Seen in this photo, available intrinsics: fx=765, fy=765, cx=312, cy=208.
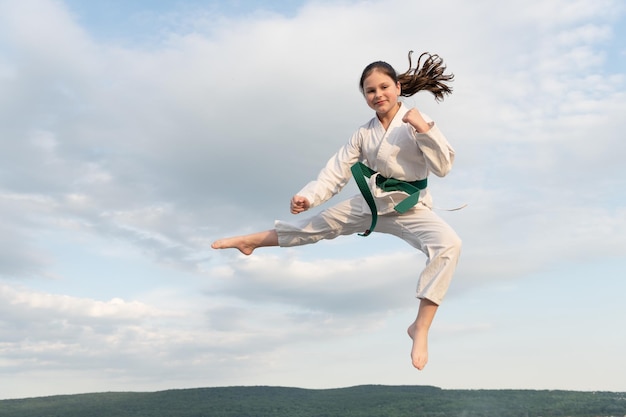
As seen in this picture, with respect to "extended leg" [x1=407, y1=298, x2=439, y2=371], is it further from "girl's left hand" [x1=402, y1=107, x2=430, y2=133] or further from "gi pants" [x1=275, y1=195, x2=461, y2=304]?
"girl's left hand" [x1=402, y1=107, x2=430, y2=133]

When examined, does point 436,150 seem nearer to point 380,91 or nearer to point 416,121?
point 416,121

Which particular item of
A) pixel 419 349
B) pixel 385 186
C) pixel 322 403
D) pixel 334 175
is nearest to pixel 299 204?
pixel 334 175

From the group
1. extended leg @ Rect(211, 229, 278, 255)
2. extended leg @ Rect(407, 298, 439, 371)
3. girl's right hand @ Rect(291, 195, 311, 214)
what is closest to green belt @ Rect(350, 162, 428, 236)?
girl's right hand @ Rect(291, 195, 311, 214)

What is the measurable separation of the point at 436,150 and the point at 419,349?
2063mm

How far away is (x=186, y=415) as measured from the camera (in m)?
149

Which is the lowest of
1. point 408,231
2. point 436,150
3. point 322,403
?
point 408,231


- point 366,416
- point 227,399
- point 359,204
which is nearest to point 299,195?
point 359,204

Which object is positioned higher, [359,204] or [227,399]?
[227,399]

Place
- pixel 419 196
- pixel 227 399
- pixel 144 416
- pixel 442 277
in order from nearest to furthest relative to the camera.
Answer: pixel 442 277, pixel 419 196, pixel 144 416, pixel 227 399

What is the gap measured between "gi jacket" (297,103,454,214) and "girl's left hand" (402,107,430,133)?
101 mm

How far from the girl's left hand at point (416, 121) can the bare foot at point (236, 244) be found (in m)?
2.46

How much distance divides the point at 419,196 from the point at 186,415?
489 ft

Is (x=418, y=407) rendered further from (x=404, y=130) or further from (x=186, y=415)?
(x=404, y=130)

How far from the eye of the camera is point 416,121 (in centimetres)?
786
